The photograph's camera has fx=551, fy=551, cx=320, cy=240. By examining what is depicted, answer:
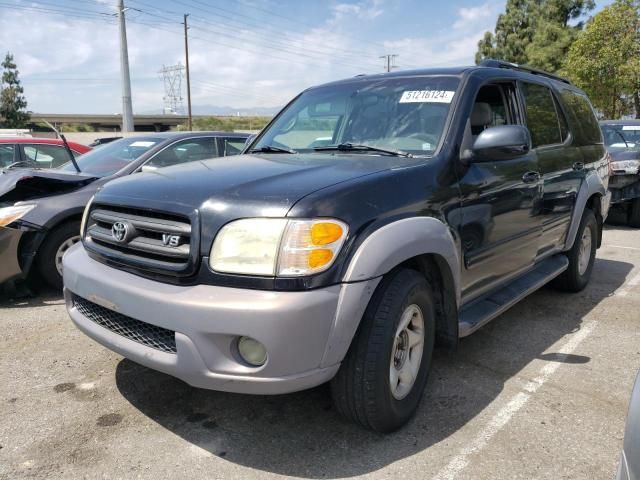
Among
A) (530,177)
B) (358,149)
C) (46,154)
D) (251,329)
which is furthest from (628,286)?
(46,154)

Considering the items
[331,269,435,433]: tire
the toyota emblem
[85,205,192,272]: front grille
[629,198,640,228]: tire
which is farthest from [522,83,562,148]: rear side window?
[629,198,640,228]: tire

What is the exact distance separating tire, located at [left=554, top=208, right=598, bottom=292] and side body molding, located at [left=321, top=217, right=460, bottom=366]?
9.40 feet

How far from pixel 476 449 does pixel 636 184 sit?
8006 millimetres

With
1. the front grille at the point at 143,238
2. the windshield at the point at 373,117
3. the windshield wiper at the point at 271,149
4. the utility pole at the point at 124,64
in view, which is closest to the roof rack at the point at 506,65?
the windshield at the point at 373,117

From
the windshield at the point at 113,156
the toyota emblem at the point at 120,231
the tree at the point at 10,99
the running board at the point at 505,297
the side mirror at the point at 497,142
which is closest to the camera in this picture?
the toyota emblem at the point at 120,231

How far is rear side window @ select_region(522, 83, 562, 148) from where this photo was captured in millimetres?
4113

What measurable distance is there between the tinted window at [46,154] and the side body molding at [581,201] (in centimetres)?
654

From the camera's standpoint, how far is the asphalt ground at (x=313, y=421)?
8.20 ft

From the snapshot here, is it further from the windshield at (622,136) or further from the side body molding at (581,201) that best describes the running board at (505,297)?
the windshield at (622,136)

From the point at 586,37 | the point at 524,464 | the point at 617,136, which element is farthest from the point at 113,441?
the point at 586,37

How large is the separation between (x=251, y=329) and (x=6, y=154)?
7.14 meters

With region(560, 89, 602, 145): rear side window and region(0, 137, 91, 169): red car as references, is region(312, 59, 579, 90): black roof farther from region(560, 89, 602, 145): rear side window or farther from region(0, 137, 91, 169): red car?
region(0, 137, 91, 169): red car

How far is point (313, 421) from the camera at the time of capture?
289cm

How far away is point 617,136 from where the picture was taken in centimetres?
1008
